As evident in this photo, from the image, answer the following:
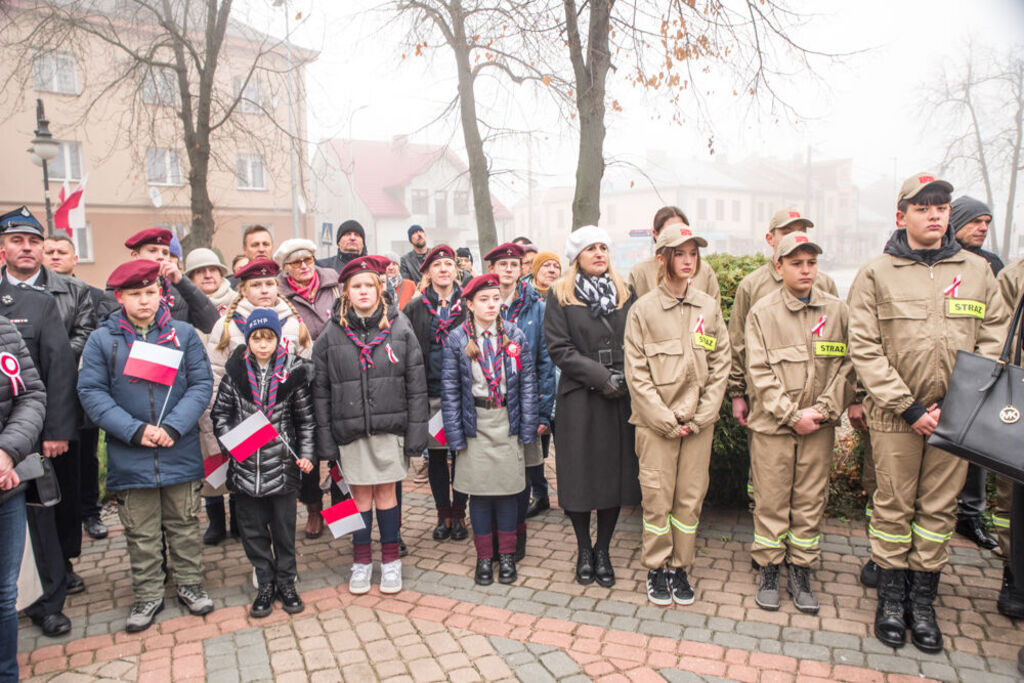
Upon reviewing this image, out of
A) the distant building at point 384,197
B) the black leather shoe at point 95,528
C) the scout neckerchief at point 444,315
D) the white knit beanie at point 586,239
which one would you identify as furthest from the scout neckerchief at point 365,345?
the distant building at point 384,197

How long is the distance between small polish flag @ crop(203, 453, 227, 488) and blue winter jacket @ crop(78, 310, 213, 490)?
15.5 inches

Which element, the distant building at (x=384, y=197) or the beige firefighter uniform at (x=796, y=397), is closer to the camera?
the beige firefighter uniform at (x=796, y=397)

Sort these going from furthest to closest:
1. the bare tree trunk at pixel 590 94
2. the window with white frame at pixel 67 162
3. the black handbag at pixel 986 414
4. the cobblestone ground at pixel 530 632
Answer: the window with white frame at pixel 67 162
the bare tree trunk at pixel 590 94
the cobblestone ground at pixel 530 632
the black handbag at pixel 986 414

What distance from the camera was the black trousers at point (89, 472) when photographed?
5238 millimetres

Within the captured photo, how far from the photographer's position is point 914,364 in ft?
12.1

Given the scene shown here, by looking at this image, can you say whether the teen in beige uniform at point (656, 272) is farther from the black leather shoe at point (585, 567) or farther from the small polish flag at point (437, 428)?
the black leather shoe at point (585, 567)

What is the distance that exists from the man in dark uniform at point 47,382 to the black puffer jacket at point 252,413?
31.8 inches

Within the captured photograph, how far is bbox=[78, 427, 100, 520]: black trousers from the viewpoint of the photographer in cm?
524

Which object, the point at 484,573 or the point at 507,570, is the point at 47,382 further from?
the point at 507,570

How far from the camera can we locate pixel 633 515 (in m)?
5.73

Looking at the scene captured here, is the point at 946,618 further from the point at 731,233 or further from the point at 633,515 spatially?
the point at 731,233

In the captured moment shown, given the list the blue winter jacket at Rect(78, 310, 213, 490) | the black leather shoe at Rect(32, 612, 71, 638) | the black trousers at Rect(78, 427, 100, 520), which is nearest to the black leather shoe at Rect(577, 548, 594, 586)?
the blue winter jacket at Rect(78, 310, 213, 490)

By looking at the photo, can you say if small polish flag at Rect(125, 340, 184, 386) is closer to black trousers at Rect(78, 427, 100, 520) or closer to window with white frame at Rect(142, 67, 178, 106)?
black trousers at Rect(78, 427, 100, 520)

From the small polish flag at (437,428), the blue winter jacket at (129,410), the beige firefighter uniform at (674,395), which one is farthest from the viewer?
the small polish flag at (437,428)
